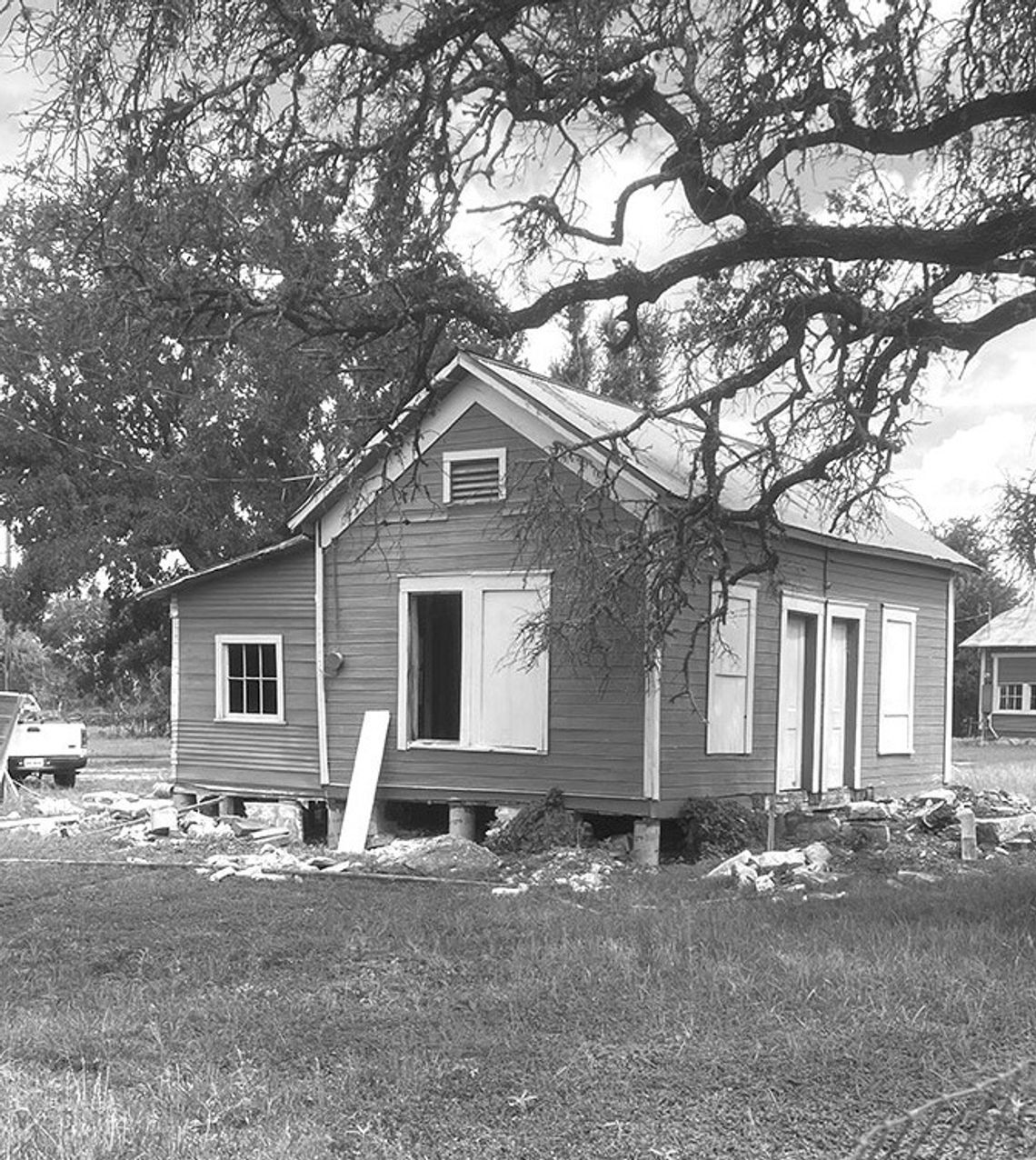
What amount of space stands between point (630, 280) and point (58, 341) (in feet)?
80.7

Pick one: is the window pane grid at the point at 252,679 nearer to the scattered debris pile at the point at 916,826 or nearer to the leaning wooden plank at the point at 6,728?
the leaning wooden plank at the point at 6,728

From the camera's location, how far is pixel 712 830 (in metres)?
14.1

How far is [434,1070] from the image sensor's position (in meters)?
5.57

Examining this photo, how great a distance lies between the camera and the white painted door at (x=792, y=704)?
16.5 m

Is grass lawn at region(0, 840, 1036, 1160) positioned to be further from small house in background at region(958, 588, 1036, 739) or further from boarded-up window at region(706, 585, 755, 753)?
small house in background at region(958, 588, 1036, 739)

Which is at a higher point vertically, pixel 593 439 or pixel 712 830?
pixel 593 439

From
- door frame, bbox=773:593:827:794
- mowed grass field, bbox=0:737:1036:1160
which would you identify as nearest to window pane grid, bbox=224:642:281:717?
door frame, bbox=773:593:827:794

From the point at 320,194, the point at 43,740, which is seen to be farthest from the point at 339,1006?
the point at 43,740

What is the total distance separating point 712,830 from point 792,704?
3.28 metres

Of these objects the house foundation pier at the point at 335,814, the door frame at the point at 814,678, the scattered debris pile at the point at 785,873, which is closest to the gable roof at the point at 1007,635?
the door frame at the point at 814,678

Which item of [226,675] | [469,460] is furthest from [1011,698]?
[469,460]

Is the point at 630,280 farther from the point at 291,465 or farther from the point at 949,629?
the point at 291,465

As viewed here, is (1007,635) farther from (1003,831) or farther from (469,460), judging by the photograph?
(469,460)

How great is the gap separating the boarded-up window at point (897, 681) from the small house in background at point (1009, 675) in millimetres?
→ 26568
